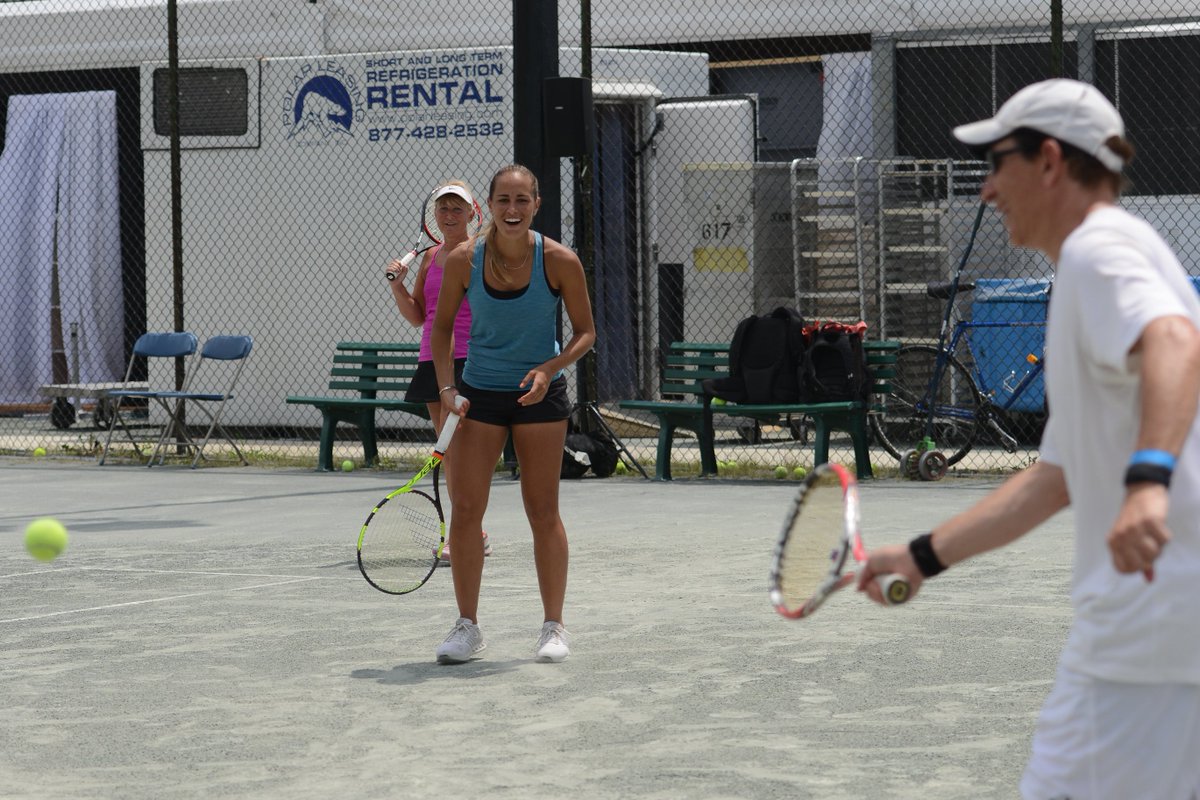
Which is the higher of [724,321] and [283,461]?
[724,321]

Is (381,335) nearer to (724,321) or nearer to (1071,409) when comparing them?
(724,321)

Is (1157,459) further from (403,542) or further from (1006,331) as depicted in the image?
(1006,331)

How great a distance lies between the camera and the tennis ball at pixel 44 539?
7375mm

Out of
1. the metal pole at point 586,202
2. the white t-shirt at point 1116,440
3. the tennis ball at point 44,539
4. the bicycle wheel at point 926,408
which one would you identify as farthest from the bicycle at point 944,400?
the white t-shirt at point 1116,440

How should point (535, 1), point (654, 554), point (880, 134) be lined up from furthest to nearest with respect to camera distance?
point (880, 134) → point (535, 1) → point (654, 554)

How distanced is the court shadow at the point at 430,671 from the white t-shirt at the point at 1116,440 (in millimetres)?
3772

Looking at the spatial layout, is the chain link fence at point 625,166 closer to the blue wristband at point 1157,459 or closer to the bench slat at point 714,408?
the bench slat at point 714,408

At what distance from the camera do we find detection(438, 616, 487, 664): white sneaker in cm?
683

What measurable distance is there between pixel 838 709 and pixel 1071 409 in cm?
302

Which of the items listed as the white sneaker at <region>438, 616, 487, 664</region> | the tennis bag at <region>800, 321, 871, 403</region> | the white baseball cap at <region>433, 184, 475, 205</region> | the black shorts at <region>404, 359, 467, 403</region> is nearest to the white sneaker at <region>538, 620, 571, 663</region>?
the white sneaker at <region>438, 616, 487, 664</region>

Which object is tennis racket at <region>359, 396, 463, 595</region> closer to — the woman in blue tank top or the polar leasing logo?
the woman in blue tank top

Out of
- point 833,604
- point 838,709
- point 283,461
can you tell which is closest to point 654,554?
point 833,604

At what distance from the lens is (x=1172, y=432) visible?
2.85 metres

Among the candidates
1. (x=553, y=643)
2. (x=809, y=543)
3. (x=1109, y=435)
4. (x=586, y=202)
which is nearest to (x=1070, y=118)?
(x=1109, y=435)
